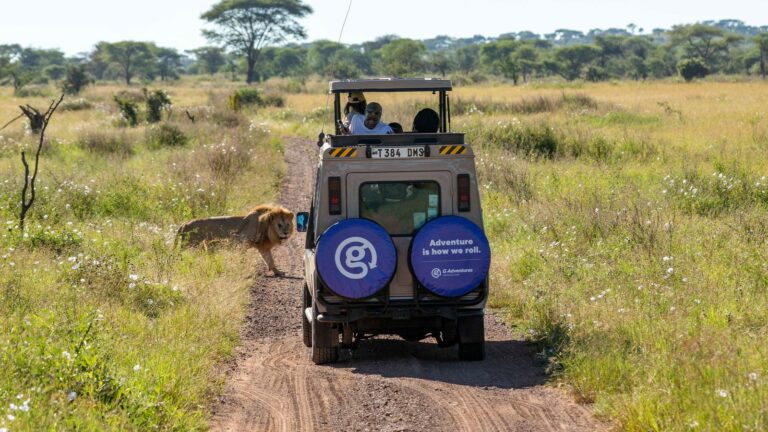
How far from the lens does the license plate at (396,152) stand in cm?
725

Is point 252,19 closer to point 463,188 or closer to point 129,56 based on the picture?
point 129,56

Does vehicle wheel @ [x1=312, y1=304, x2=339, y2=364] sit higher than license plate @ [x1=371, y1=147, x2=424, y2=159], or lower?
lower

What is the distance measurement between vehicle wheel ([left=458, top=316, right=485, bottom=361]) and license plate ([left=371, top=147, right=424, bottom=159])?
1361 mm

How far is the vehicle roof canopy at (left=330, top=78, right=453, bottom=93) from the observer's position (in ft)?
25.8

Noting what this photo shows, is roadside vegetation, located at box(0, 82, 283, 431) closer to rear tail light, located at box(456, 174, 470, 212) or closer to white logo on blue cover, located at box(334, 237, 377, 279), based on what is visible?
white logo on blue cover, located at box(334, 237, 377, 279)

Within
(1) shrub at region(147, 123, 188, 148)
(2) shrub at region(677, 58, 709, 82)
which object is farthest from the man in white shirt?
(2) shrub at region(677, 58, 709, 82)

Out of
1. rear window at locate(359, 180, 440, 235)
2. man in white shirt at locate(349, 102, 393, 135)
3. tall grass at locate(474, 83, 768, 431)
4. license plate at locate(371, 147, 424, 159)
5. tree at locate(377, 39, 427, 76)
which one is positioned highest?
tree at locate(377, 39, 427, 76)

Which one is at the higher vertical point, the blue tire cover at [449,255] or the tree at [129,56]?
the tree at [129,56]

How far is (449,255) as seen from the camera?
703cm

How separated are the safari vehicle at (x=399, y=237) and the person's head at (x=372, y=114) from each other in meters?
1.44

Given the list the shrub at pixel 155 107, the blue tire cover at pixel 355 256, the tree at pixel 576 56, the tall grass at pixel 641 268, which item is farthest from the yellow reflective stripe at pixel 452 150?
the tree at pixel 576 56

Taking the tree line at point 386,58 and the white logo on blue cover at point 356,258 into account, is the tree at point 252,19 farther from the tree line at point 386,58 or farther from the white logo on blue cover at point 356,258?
the white logo on blue cover at point 356,258

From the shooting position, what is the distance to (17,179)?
1541 cm

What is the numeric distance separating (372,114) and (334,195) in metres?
1.65
